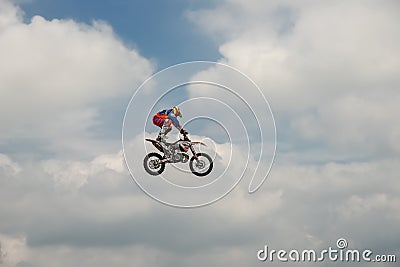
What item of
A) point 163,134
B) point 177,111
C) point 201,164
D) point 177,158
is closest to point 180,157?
point 177,158

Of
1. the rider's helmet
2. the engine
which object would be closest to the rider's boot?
the rider's helmet

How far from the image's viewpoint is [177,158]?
133625 millimetres

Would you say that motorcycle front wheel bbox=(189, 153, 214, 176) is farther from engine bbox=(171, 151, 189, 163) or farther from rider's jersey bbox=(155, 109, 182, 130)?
Result: rider's jersey bbox=(155, 109, 182, 130)

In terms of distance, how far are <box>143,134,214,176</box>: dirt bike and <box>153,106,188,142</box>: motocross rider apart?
0.85 metres

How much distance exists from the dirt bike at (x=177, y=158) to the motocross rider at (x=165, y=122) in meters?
0.85

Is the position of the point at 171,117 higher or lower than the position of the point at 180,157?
higher

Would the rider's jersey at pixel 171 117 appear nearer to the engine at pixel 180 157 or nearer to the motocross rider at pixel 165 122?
the motocross rider at pixel 165 122

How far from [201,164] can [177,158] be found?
3.53 metres

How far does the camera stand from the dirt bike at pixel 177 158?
133125 mm

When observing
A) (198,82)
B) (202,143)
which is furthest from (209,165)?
(198,82)

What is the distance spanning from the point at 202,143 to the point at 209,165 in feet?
10.8

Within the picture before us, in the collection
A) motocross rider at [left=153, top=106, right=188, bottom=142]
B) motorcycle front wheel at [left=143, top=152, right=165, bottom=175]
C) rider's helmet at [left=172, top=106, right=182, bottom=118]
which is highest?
rider's helmet at [left=172, top=106, right=182, bottom=118]

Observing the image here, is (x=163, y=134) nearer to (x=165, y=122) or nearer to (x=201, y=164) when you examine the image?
(x=165, y=122)

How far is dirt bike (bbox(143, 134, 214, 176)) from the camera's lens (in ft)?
437
